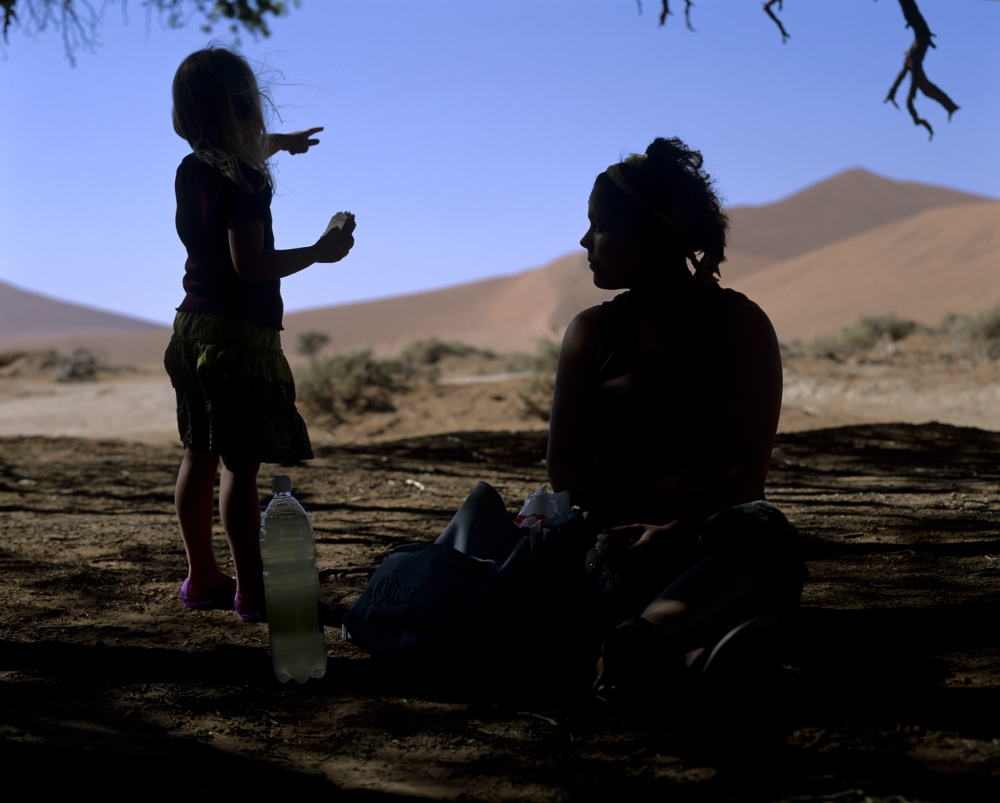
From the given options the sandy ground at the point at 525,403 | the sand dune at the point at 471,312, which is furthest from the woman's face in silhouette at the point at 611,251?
the sand dune at the point at 471,312

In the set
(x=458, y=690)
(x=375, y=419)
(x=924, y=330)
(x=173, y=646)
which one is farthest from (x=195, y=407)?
(x=924, y=330)

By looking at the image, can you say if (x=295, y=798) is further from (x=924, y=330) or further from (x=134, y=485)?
(x=924, y=330)

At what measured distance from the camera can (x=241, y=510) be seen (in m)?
2.92

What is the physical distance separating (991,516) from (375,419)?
9500 mm

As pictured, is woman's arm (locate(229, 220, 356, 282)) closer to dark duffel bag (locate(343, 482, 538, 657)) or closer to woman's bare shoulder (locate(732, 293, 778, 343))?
dark duffel bag (locate(343, 482, 538, 657))

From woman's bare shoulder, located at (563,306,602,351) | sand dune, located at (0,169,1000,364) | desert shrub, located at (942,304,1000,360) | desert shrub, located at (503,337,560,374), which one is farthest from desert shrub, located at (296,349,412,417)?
woman's bare shoulder, located at (563,306,602,351)

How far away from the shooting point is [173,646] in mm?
2861

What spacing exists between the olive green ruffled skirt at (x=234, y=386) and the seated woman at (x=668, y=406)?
3.00 ft

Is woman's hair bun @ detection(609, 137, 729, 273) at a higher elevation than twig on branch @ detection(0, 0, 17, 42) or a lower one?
lower

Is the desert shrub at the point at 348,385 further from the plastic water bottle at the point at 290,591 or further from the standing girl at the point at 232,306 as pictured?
the plastic water bottle at the point at 290,591

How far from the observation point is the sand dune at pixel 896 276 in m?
33.6

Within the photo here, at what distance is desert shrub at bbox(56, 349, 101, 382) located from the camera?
19.3m

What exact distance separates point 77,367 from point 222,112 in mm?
18778

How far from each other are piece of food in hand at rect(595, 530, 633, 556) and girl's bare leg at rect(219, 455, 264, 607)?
1147 millimetres
